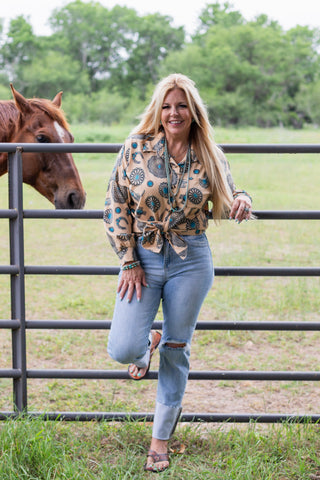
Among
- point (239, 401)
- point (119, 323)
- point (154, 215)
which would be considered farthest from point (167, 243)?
point (239, 401)

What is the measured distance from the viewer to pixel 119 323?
226 centimetres

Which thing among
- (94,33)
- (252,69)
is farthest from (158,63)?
(252,69)

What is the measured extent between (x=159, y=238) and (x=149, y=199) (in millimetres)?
170

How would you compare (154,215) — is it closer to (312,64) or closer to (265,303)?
(265,303)

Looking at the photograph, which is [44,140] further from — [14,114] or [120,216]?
[120,216]

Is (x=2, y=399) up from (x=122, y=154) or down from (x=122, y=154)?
down

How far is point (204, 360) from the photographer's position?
4195 millimetres

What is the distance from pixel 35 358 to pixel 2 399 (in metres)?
0.81

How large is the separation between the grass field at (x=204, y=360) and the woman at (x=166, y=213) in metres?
0.29

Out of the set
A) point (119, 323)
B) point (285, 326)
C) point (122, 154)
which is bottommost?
point (285, 326)

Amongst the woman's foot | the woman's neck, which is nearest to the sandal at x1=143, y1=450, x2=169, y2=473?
the woman's foot

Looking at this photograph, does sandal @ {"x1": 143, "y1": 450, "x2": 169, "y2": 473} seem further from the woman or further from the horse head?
the horse head

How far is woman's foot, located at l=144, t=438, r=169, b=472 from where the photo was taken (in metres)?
2.33

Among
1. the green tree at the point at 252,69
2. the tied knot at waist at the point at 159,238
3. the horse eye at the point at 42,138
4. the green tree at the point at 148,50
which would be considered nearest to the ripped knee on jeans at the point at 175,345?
the tied knot at waist at the point at 159,238
